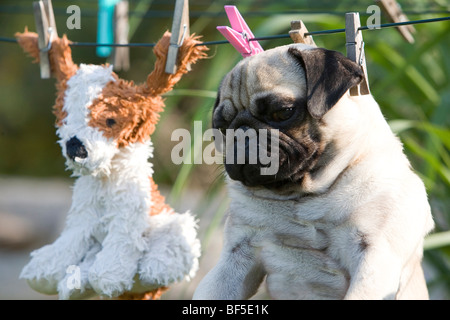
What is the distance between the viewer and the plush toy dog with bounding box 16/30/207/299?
124 centimetres

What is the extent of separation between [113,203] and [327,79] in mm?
525

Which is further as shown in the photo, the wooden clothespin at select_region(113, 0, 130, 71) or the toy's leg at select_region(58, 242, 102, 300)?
the wooden clothespin at select_region(113, 0, 130, 71)

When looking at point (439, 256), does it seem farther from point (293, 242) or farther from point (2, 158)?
point (2, 158)

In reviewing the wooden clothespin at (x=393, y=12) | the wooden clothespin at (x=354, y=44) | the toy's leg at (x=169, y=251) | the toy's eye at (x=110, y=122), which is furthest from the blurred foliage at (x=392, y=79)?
the wooden clothespin at (x=354, y=44)

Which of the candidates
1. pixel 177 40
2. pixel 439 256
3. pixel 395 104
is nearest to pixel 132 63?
pixel 395 104

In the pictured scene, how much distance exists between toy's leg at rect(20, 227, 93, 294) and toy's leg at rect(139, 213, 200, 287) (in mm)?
141

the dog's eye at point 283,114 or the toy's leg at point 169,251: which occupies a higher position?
the dog's eye at point 283,114

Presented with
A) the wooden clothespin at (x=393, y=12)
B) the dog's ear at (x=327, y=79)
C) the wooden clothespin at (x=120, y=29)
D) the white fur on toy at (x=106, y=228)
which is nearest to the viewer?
the dog's ear at (x=327, y=79)

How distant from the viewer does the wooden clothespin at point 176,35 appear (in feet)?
4.23

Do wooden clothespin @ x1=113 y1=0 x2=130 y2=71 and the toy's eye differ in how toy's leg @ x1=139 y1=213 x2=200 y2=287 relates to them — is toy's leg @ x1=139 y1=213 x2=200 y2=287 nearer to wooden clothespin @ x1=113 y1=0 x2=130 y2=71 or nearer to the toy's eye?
the toy's eye

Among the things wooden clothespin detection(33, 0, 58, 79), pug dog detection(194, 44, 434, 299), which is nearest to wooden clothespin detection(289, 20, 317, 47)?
pug dog detection(194, 44, 434, 299)

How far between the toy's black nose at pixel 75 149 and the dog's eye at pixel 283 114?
40cm

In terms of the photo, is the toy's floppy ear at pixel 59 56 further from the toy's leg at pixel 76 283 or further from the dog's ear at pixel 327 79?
the dog's ear at pixel 327 79

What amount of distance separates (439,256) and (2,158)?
195 inches
